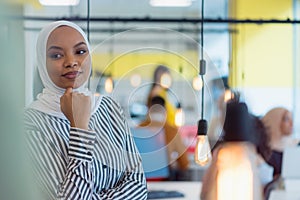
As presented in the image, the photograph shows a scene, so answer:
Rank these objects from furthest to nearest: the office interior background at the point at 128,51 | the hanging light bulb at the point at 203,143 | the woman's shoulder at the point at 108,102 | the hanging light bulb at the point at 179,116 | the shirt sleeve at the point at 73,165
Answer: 1. the hanging light bulb at the point at 179,116
2. the hanging light bulb at the point at 203,143
3. the woman's shoulder at the point at 108,102
4. the shirt sleeve at the point at 73,165
5. the office interior background at the point at 128,51

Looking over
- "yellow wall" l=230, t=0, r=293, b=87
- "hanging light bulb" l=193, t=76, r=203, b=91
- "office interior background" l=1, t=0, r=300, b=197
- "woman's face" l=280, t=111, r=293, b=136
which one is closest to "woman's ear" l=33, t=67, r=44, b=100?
"office interior background" l=1, t=0, r=300, b=197

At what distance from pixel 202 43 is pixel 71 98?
35 cm

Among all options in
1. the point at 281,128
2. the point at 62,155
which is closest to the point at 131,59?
the point at 62,155

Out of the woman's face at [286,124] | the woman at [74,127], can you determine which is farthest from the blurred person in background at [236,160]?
the woman's face at [286,124]

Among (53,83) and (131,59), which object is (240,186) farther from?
(53,83)

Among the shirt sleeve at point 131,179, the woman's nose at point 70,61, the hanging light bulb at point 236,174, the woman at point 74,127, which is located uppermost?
the woman's nose at point 70,61

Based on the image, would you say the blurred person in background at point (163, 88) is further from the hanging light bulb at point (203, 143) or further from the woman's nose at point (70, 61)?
the woman's nose at point (70, 61)

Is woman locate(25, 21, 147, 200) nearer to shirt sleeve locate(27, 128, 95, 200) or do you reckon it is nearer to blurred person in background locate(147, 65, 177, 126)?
shirt sleeve locate(27, 128, 95, 200)

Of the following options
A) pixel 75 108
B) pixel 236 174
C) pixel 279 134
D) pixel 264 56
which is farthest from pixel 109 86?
pixel 264 56

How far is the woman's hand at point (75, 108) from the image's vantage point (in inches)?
25.4

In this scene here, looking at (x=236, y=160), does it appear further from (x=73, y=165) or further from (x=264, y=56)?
(x=264, y=56)

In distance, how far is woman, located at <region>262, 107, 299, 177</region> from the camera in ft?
5.14

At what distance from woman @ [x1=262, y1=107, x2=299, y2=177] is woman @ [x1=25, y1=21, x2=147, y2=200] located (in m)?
0.84

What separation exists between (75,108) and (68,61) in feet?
0.17
